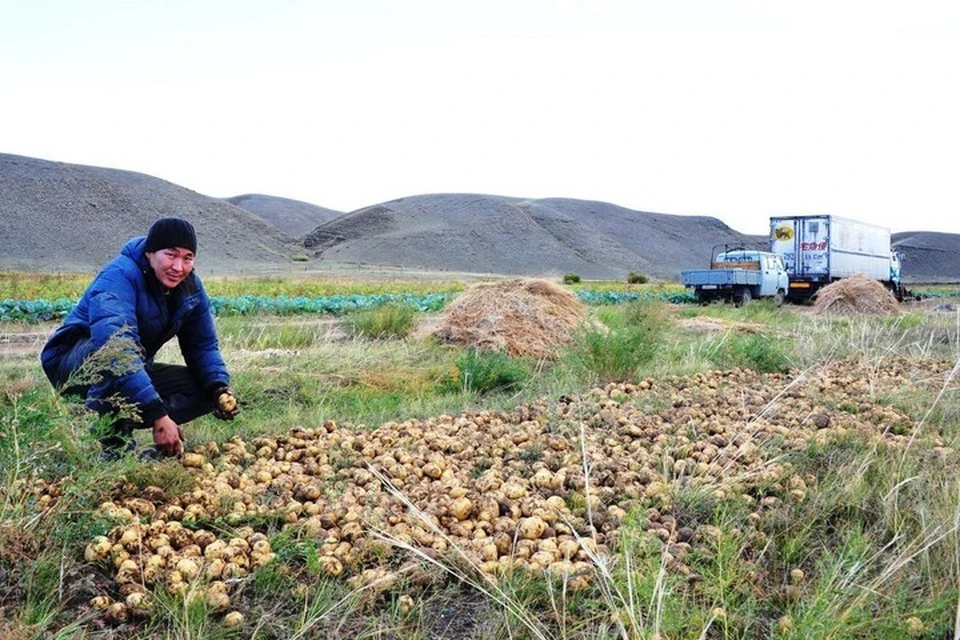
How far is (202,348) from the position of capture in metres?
4.21

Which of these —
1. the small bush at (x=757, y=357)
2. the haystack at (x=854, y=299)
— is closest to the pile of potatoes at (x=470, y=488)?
the small bush at (x=757, y=357)

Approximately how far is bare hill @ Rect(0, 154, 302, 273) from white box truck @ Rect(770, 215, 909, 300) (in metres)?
31.1

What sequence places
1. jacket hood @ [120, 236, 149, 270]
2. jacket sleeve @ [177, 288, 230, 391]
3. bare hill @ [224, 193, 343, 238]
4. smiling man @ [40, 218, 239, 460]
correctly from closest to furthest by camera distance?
smiling man @ [40, 218, 239, 460] < jacket hood @ [120, 236, 149, 270] < jacket sleeve @ [177, 288, 230, 391] < bare hill @ [224, 193, 343, 238]

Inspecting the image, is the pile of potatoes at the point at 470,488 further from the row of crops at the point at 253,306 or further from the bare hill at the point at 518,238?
the bare hill at the point at 518,238

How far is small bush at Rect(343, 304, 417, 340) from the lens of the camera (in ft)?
30.8

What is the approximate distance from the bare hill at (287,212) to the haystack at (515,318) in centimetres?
8845

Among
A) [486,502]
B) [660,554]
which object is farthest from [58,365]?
[660,554]

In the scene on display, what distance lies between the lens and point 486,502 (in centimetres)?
310

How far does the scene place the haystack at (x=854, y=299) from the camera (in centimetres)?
1734

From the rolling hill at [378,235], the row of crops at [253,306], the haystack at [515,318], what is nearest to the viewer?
the haystack at [515,318]

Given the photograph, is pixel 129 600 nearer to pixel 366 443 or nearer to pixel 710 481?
pixel 366 443

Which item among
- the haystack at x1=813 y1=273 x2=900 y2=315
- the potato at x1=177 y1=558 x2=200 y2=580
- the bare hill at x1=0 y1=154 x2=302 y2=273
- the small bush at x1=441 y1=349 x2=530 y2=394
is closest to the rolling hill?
the bare hill at x1=0 y1=154 x2=302 y2=273

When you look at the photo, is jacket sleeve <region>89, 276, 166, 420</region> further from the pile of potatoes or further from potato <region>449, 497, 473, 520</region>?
potato <region>449, 497, 473, 520</region>

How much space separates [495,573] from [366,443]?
58.5 inches
